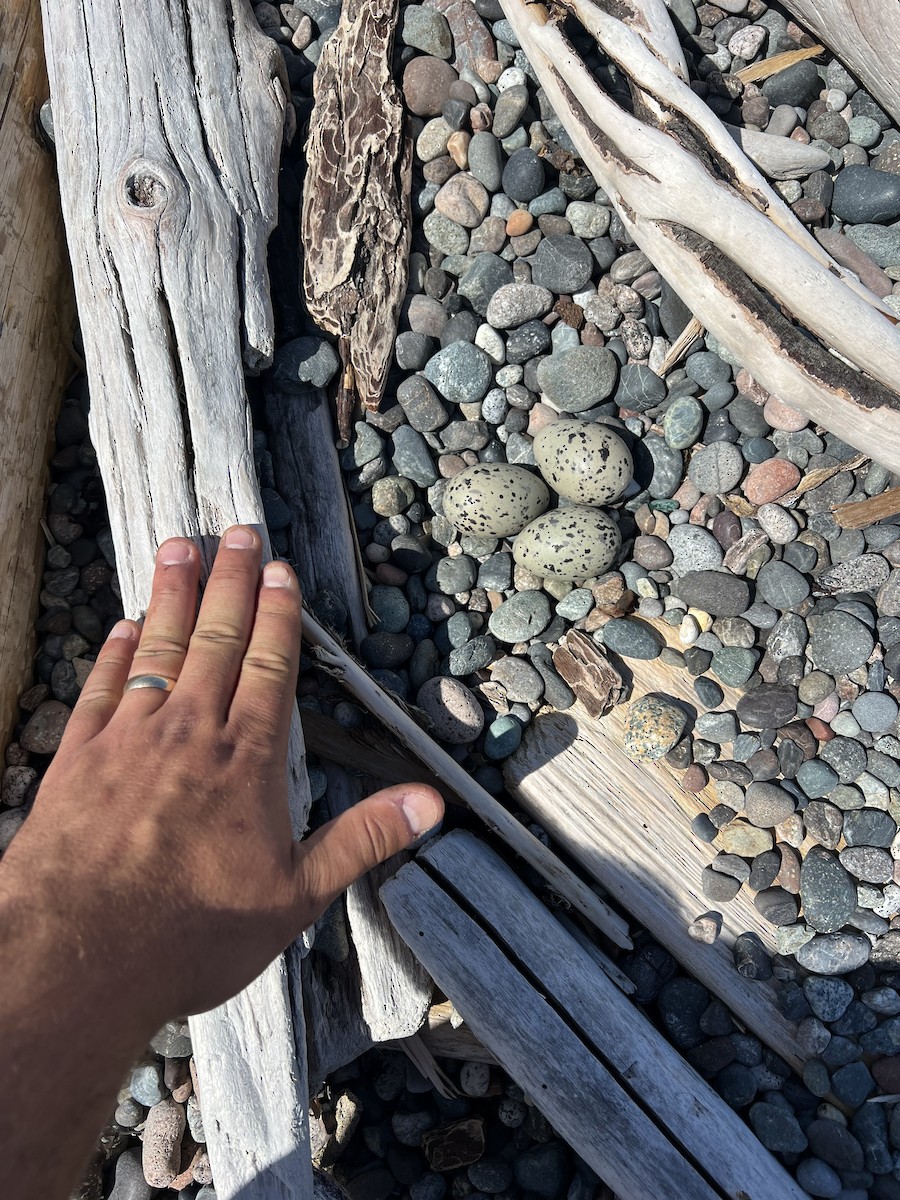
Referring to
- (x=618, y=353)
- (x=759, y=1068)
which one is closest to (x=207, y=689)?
(x=618, y=353)

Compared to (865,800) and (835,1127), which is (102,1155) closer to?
(835,1127)

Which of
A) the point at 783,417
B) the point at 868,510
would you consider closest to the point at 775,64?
the point at 783,417

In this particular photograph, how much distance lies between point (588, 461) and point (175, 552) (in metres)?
1.32

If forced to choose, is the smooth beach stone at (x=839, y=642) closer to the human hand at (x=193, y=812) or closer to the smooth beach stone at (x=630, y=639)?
the smooth beach stone at (x=630, y=639)

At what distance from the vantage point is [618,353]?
9.68 ft

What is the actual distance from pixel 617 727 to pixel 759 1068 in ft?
3.69

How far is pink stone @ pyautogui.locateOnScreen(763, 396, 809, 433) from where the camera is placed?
279 centimetres

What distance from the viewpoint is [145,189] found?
247cm

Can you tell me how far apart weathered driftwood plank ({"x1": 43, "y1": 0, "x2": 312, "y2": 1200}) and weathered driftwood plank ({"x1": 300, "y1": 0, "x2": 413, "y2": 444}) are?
0.21 m

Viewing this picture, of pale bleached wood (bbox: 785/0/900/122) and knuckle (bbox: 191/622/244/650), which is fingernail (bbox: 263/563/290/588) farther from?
pale bleached wood (bbox: 785/0/900/122)

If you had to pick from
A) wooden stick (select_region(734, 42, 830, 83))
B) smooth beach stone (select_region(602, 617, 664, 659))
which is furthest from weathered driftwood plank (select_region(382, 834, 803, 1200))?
wooden stick (select_region(734, 42, 830, 83))

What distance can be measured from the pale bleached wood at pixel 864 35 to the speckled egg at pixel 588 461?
1.56 metres

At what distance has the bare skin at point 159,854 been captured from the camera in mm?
1552

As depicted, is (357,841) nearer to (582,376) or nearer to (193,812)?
(193,812)
